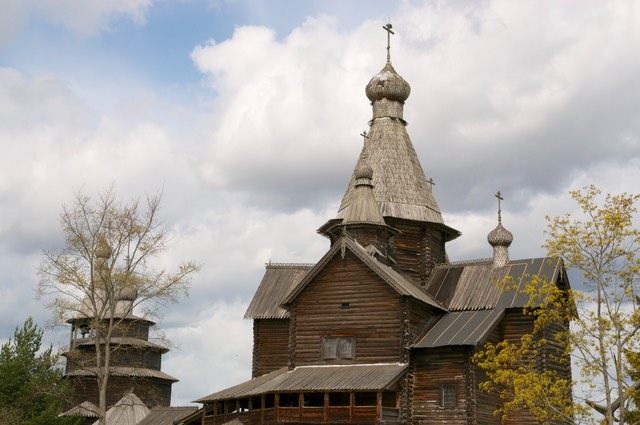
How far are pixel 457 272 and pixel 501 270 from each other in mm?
2268

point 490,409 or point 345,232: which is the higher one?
point 345,232

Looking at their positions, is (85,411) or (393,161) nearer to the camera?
(393,161)

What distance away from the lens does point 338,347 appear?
33844 millimetres

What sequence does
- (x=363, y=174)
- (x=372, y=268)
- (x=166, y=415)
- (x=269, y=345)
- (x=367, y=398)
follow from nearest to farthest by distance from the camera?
(x=367, y=398) → (x=372, y=268) → (x=363, y=174) → (x=269, y=345) → (x=166, y=415)

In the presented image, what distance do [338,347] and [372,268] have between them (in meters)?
3.54

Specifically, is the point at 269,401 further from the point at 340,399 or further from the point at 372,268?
the point at 372,268

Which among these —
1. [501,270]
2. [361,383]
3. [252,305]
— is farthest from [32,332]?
[501,270]

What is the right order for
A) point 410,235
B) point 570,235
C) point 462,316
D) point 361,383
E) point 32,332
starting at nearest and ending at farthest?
point 570,235, point 361,383, point 462,316, point 410,235, point 32,332

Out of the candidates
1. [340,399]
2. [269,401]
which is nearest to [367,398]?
[340,399]

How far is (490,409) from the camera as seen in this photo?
32844 mm

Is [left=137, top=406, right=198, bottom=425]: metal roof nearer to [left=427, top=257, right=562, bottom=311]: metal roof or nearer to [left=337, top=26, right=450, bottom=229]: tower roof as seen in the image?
[left=337, top=26, right=450, bottom=229]: tower roof

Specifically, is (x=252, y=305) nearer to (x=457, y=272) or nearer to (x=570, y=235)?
(x=457, y=272)

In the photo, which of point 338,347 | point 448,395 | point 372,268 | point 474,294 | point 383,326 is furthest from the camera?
point 474,294

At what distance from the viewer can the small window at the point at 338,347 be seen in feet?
110
